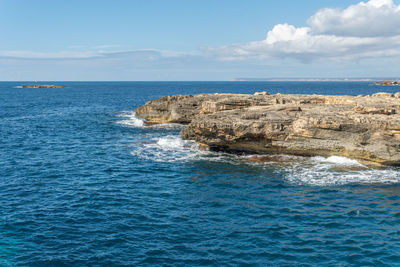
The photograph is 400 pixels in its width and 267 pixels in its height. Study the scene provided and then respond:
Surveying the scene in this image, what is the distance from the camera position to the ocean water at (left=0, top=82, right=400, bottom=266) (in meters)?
18.2

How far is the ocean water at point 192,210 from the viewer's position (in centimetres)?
1823

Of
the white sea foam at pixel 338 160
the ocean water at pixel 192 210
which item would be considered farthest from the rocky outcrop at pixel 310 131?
the ocean water at pixel 192 210

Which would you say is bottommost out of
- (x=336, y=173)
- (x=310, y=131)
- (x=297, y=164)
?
(x=336, y=173)

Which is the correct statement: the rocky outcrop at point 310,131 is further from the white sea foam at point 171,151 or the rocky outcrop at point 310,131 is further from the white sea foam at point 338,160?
the white sea foam at point 171,151

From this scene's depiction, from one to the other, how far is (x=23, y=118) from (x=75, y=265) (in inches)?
2623

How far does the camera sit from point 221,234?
2036cm

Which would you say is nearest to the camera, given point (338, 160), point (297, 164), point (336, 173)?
point (336, 173)

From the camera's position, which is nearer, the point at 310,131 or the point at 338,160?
the point at 310,131

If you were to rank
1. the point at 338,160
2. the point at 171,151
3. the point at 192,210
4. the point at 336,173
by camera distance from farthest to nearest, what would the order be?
the point at 171,151
the point at 338,160
the point at 336,173
the point at 192,210

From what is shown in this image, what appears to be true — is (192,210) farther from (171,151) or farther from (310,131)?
(171,151)

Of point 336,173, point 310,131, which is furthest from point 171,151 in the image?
point 336,173

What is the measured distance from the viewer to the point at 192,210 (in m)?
24.1

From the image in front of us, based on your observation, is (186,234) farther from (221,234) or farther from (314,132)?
(314,132)

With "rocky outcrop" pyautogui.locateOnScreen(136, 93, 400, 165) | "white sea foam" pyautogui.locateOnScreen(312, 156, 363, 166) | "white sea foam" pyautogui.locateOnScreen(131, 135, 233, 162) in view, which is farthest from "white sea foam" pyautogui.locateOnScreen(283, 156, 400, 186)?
"white sea foam" pyautogui.locateOnScreen(131, 135, 233, 162)
